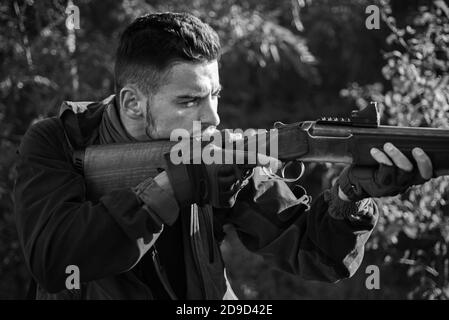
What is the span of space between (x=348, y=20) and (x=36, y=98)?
133 inches

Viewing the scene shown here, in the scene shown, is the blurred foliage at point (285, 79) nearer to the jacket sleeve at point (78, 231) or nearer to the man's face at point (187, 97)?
the man's face at point (187, 97)

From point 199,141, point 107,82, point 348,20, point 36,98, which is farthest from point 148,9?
point 199,141

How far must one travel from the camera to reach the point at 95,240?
2848mm

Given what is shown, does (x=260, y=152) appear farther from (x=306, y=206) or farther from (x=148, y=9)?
(x=148, y=9)

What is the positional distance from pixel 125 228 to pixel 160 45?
898mm

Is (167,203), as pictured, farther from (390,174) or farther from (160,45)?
(390,174)

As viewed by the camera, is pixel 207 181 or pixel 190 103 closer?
pixel 207 181

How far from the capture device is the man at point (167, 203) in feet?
9.47

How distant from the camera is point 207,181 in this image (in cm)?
299

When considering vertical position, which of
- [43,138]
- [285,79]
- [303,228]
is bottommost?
[303,228]

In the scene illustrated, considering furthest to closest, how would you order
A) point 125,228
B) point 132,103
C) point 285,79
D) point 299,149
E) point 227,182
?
point 285,79 < point 132,103 < point 299,149 < point 227,182 < point 125,228

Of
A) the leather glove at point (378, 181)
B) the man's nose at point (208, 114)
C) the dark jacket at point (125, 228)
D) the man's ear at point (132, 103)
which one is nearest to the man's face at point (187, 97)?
the man's nose at point (208, 114)

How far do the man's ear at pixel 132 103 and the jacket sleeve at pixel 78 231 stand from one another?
0.52 metres

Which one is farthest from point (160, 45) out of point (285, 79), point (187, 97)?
point (285, 79)
